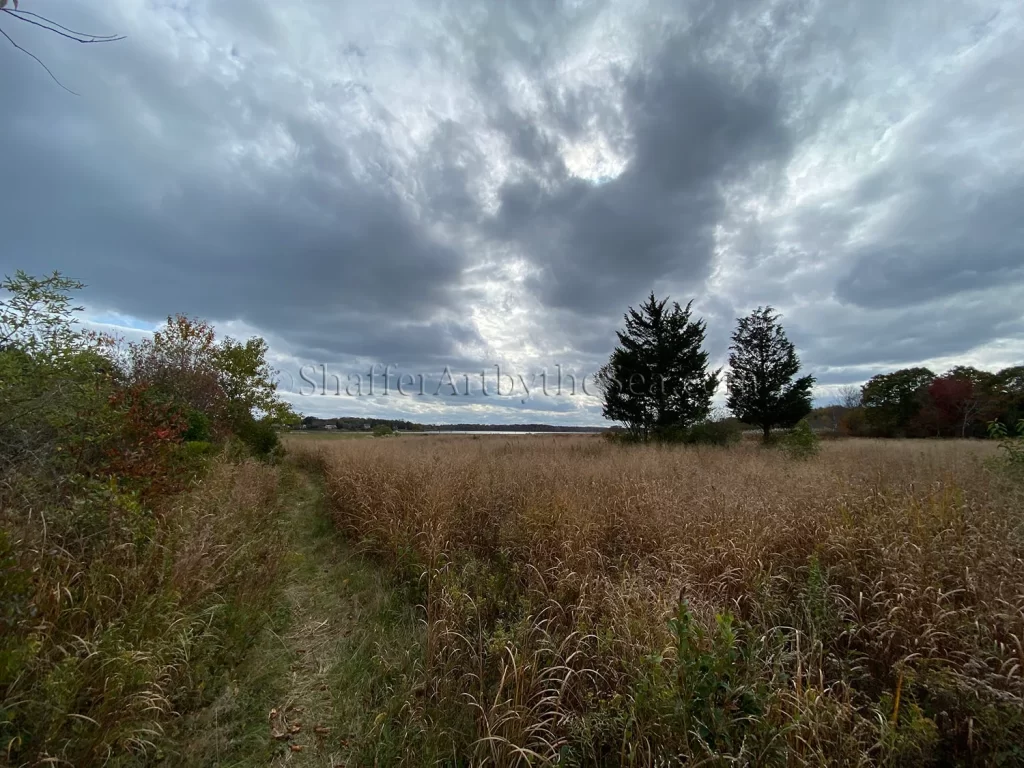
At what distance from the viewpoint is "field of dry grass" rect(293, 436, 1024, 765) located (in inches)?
72.9

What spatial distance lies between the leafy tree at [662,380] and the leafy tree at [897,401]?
2702 cm

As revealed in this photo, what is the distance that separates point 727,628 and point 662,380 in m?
18.4

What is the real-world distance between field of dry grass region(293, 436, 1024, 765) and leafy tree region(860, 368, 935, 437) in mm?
38568

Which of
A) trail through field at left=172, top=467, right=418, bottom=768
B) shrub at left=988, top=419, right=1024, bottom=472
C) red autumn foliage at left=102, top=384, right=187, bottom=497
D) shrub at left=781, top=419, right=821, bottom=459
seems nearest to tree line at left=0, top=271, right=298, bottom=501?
red autumn foliage at left=102, top=384, right=187, bottom=497

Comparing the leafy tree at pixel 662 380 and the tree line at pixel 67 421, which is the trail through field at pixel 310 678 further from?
the leafy tree at pixel 662 380

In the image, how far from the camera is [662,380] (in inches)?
757

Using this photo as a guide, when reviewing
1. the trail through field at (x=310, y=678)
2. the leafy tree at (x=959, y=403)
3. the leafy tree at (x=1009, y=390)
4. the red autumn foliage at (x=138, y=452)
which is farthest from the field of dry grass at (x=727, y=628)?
the leafy tree at (x=959, y=403)

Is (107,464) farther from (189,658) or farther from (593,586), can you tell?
(593,586)

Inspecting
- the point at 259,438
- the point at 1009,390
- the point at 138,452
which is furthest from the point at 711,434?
the point at 1009,390

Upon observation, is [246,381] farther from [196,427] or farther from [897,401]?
[897,401]

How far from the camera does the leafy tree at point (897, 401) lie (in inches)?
1303

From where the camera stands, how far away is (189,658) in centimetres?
288

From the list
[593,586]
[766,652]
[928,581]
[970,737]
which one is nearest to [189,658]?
[593,586]

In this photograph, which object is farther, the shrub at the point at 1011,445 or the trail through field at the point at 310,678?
the shrub at the point at 1011,445
